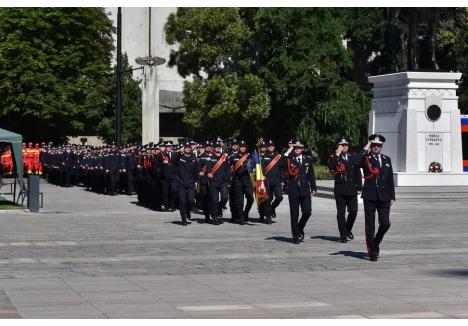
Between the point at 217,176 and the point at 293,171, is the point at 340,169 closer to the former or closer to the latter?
the point at 293,171

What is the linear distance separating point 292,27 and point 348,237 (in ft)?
147

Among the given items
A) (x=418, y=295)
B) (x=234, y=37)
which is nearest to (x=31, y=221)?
(x=418, y=295)

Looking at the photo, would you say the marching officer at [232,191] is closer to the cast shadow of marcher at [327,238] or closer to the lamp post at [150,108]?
the cast shadow of marcher at [327,238]

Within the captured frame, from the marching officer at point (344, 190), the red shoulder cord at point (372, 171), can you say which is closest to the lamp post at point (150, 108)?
the marching officer at point (344, 190)

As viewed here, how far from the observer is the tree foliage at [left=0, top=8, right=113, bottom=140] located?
205ft

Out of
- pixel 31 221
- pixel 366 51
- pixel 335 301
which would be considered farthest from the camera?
pixel 366 51

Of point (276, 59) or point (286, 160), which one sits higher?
point (276, 59)

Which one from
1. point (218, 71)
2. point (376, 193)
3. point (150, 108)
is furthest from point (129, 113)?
point (376, 193)

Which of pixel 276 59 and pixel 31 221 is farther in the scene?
pixel 276 59

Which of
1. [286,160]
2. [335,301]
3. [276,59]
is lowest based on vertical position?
[335,301]

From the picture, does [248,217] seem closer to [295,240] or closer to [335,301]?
[295,240]

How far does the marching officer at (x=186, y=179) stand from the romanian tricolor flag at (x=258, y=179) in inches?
55.7

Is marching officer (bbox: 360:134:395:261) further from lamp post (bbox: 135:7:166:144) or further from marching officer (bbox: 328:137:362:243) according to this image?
lamp post (bbox: 135:7:166:144)

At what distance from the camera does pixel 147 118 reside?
53.2m
